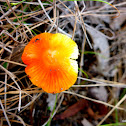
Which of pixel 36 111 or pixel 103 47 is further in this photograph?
pixel 103 47

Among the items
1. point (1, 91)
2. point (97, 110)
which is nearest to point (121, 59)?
point (97, 110)

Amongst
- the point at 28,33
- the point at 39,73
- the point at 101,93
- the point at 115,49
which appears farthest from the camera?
the point at 115,49

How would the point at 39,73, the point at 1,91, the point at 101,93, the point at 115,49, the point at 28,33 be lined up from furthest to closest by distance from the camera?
the point at 115,49
the point at 101,93
the point at 28,33
the point at 1,91
the point at 39,73

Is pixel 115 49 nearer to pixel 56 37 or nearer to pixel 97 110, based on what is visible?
pixel 97 110

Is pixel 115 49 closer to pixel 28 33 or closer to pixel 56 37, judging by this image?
pixel 56 37

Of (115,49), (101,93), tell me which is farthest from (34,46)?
(115,49)

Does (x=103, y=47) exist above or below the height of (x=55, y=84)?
above

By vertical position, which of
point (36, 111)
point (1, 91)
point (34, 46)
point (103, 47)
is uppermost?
point (34, 46)
